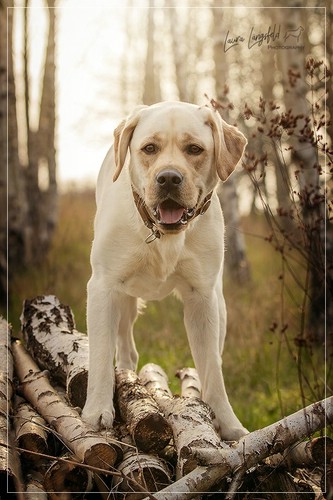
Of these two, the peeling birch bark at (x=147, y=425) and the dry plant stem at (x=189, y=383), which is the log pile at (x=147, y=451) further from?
the dry plant stem at (x=189, y=383)

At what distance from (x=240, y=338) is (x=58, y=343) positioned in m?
2.81

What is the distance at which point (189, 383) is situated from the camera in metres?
4.83

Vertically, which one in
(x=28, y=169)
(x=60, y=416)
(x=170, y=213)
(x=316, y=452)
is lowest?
(x=316, y=452)

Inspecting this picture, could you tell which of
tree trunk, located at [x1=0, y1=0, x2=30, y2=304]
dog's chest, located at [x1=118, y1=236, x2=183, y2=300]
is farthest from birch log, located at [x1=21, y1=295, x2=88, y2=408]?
tree trunk, located at [x1=0, y1=0, x2=30, y2=304]

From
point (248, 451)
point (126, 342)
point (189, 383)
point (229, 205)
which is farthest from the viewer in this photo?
point (229, 205)

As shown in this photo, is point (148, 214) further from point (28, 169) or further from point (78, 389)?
point (28, 169)

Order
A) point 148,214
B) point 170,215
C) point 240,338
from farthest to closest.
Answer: point 240,338 < point 148,214 < point 170,215

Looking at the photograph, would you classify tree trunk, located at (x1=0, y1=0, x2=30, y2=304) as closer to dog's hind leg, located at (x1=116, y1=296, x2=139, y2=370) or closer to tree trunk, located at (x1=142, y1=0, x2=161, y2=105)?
dog's hind leg, located at (x1=116, y1=296, x2=139, y2=370)

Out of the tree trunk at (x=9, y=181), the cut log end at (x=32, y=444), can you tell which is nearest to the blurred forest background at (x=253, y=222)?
the tree trunk at (x=9, y=181)

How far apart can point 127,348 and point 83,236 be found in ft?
10.5

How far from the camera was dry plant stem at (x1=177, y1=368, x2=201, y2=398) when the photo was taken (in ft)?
15.4

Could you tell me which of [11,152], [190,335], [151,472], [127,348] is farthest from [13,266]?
[151,472]

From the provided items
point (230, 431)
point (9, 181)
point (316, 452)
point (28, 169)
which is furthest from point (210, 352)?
point (28, 169)

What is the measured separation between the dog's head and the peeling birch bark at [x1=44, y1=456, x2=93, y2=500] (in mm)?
1349
